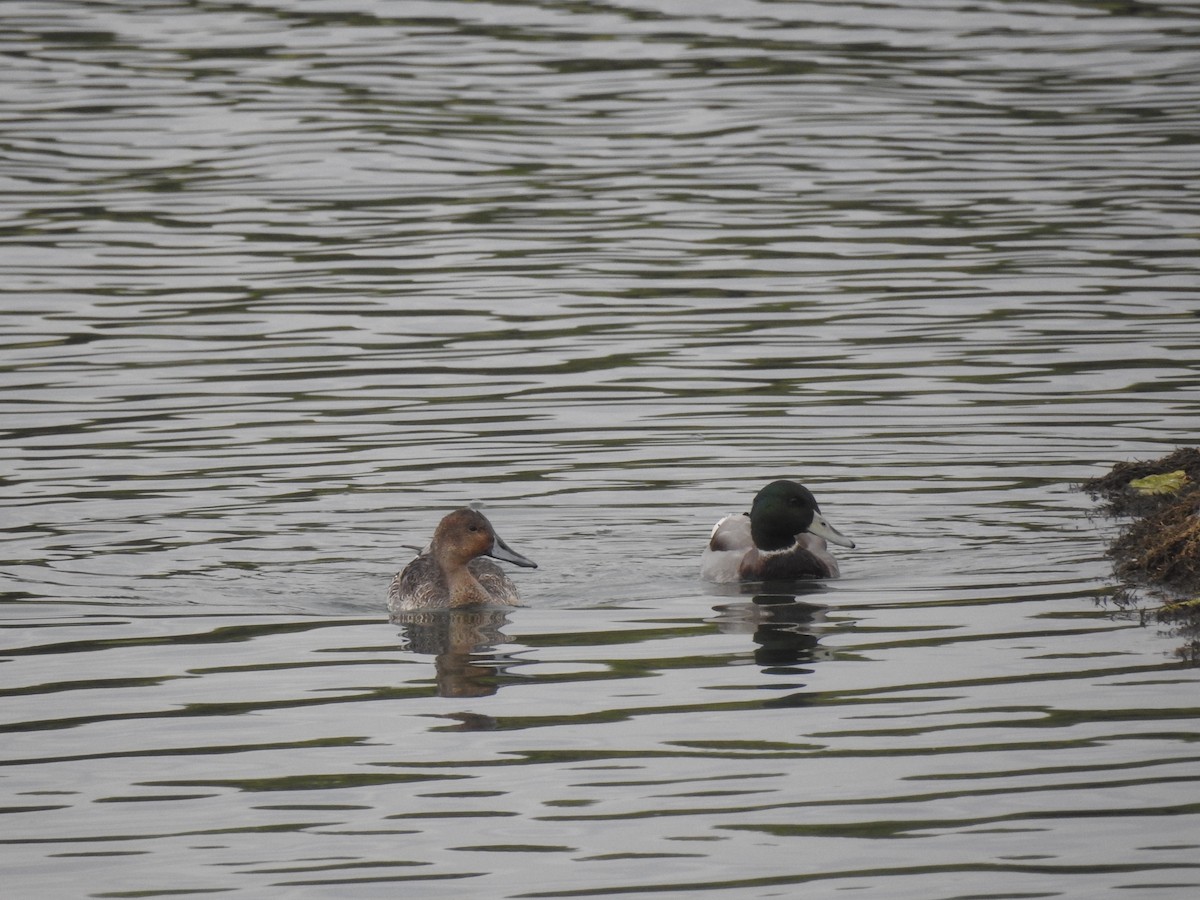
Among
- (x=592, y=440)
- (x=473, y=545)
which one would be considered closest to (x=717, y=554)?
(x=473, y=545)

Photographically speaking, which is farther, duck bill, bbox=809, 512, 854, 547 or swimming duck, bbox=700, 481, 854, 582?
swimming duck, bbox=700, 481, 854, 582

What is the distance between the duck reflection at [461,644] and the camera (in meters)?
10.5

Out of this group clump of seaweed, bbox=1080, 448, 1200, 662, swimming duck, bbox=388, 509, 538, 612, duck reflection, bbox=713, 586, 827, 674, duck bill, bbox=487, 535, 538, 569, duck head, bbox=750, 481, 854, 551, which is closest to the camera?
duck reflection, bbox=713, 586, 827, 674

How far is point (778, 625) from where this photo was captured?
1173 centimetres

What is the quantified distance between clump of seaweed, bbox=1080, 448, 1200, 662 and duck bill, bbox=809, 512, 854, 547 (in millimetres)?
1511

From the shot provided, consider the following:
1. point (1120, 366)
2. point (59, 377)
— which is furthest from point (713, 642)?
point (59, 377)

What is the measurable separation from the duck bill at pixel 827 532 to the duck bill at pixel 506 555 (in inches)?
65.5

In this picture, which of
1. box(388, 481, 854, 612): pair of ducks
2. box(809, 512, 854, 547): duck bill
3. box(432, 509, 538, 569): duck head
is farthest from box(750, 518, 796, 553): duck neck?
box(432, 509, 538, 569): duck head

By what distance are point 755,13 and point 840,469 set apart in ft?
68.5

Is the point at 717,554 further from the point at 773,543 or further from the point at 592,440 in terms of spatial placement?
the point at 592,440

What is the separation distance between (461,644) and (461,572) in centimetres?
104

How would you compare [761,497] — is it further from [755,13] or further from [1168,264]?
[755,13]

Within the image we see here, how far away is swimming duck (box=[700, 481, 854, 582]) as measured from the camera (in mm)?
12836

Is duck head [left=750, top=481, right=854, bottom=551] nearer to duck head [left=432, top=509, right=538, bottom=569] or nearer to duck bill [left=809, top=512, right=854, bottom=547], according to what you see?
duck bill [left=809, top=512, right=854, bottom=547]
